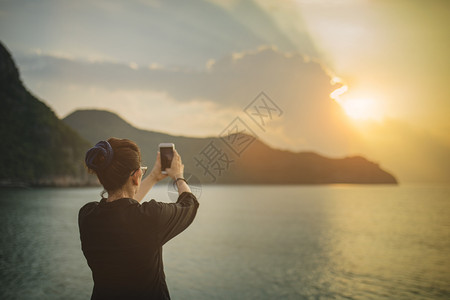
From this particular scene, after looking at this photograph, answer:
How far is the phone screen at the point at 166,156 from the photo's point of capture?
2.21 m

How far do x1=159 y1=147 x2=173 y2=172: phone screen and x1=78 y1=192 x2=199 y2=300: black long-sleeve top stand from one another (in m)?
0.24

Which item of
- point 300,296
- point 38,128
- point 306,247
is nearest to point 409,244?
point 306,247

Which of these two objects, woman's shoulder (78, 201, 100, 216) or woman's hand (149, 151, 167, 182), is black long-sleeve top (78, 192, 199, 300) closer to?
woman's shoulder (78, 201, 100, 216)

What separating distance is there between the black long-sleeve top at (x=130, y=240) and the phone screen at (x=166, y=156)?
0.80ft

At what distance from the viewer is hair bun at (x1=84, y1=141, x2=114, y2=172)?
2018 mm

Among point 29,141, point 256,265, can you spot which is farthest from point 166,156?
point 29,141

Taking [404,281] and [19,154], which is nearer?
[404,281]

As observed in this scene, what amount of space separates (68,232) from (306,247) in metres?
24.6

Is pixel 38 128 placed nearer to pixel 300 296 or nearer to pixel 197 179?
pixel 300 296

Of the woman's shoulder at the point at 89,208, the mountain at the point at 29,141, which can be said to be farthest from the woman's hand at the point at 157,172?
the mountain at the point at 29,141

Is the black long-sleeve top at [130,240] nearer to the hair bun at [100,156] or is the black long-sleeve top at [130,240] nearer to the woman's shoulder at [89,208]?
the woman's shoulder at [89,208]

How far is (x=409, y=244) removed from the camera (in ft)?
126

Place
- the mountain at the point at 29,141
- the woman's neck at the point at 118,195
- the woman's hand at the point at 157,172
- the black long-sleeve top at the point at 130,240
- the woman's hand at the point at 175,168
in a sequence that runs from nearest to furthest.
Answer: the black long-sleeve top at the point at 130,240, the woman's neck at the point at 118,195, the woman's hand at the point at 175,168, the woman's hand at the point at 157,172, the mountain at the point at 29,141

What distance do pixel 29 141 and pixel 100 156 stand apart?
14813cm
